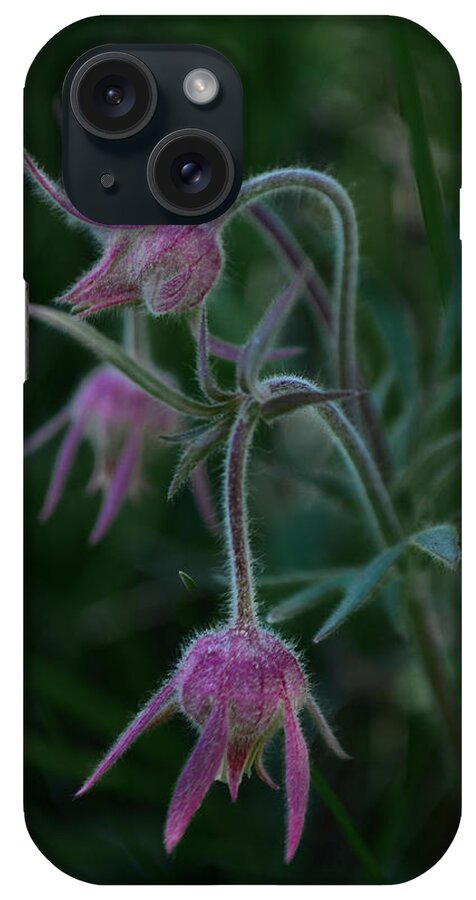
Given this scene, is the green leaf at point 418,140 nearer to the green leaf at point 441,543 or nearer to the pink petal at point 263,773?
the green leaf at point 441,543

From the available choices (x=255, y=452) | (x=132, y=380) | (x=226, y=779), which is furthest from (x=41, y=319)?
(x=226, y=779)

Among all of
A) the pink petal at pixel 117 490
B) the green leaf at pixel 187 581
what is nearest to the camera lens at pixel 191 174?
the pink petal at pixel 117 490

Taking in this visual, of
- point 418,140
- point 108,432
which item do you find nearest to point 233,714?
point 108,432

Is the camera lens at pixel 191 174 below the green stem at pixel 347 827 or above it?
above

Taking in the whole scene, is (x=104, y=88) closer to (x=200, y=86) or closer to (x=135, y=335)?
(x=200, y=86)

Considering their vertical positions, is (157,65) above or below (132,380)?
above

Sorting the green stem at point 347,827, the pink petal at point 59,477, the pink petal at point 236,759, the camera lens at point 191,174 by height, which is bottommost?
the green stem at point 347,827

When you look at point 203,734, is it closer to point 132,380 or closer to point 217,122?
point 132,380

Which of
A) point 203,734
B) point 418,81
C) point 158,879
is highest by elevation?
point 418,81
